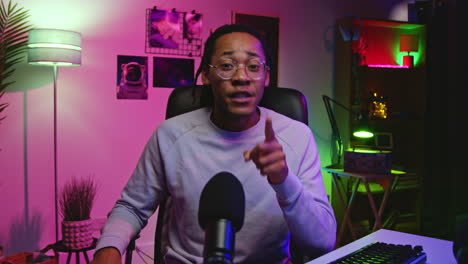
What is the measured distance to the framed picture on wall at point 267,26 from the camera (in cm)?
350

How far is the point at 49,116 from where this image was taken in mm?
2996

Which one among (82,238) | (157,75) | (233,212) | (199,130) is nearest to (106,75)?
(157,75)

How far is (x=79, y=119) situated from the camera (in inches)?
121

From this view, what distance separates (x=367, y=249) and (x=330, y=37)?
312 cm

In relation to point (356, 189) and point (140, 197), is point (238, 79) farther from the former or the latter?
point (356, 189)

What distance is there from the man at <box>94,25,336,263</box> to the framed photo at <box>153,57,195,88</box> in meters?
1.84

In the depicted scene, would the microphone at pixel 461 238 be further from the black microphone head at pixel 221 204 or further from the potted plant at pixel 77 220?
the potted plant at pixel 77 220

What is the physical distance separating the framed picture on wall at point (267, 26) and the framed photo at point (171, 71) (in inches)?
21.4

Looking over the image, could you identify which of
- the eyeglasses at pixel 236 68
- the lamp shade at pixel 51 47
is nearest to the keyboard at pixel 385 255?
the eyeglasses at pixel 236 68

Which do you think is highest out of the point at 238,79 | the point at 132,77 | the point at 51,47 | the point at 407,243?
the point at 51,47

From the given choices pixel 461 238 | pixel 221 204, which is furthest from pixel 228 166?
pixel 221 204

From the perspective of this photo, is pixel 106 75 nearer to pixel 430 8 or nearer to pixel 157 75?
pixel 157 75

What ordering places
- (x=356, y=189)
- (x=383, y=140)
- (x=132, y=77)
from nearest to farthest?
(x=132, y=77)
(x=356, y=189)
(x=383, y=140)

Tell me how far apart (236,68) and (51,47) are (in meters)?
1.68
